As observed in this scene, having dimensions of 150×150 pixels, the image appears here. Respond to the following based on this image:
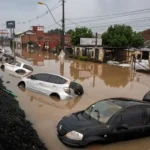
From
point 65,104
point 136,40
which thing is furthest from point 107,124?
point 136,40

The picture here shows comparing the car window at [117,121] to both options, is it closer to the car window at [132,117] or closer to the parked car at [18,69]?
the car window at [132,117]

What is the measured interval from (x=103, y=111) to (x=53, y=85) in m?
6.85

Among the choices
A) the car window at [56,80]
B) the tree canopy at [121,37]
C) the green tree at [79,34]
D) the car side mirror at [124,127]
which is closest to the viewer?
the car side mirror at [124,127]

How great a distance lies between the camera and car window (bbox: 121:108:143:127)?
7.98 m

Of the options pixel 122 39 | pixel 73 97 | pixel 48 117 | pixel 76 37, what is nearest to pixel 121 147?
pixel 48 117

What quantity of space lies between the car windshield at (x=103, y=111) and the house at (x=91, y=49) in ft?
104

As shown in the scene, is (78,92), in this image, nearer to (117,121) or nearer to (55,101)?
(55,101)

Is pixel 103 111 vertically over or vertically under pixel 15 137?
over

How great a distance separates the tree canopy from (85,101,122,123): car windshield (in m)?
35.3

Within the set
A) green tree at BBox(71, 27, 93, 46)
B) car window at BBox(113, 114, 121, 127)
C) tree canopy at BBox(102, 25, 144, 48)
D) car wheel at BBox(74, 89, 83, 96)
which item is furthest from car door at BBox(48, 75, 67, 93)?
green tree at BBox(71, 27, 93, 46)

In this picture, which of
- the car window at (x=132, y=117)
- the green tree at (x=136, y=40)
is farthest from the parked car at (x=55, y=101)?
the green tree at (x=136, y=40)

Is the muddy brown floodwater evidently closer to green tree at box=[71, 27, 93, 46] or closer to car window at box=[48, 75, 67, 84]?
car window at box=[48, 75, 67, 84]

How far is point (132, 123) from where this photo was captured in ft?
26.5

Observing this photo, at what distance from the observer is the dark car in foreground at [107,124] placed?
24.4 feet
